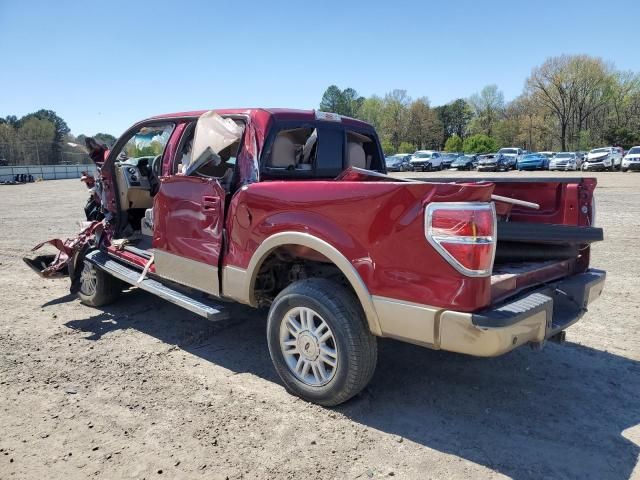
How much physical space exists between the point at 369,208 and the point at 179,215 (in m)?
2.03

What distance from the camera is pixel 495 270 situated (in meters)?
3.35

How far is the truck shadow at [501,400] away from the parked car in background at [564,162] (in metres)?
42.0

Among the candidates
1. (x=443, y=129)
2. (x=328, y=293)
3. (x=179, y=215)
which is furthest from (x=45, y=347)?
(x=443, y=129)

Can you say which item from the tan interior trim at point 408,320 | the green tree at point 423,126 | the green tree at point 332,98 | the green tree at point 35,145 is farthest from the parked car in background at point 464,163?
the green tree at point 332,98

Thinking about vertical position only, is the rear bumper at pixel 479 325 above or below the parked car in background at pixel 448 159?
below

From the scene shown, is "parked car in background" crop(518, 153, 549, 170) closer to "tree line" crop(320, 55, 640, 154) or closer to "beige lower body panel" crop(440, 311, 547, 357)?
"tree line" crop(320, 55, 640, 154)

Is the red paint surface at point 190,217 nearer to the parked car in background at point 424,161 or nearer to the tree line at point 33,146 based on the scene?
the parked car in background at point 424,161

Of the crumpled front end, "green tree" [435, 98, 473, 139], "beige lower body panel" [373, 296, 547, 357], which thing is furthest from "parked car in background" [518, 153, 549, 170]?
"green tree" [435, 98, 473, 139]

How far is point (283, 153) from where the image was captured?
13.8 feet

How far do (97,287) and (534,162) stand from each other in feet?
144

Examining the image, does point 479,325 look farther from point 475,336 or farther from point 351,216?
point 351,216

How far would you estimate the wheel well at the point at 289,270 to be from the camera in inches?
140

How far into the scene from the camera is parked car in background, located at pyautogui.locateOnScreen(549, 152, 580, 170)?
41.7 metres

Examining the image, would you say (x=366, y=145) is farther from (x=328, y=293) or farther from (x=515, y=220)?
(x=328, y=293)
